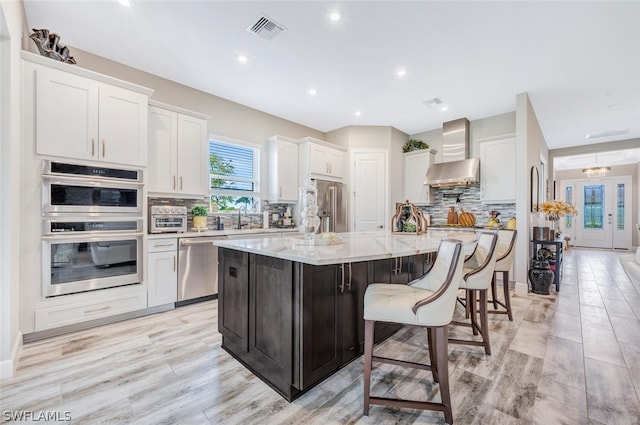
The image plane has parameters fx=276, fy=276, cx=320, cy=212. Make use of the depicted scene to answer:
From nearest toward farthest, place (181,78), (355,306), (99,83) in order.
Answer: (355,306) → (99,83) → (181,78)

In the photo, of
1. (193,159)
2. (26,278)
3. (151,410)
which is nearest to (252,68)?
(193,159)

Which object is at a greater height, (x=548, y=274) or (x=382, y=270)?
(x=382, y=270)

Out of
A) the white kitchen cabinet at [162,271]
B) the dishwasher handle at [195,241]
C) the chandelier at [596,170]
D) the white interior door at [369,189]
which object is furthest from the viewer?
the chandelier at [596,170]

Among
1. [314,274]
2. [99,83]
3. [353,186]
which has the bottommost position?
[314,274]

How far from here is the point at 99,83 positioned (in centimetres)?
278

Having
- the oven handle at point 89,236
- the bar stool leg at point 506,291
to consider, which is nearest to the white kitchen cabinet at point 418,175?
the bar stool leg at point 506,291

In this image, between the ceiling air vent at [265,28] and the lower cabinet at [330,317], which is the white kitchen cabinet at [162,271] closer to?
the lower cabinet at [330,317]

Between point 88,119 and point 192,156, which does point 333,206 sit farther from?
point 88,119

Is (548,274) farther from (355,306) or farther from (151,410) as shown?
(151,410)

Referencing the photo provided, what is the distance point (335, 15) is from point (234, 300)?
262cm

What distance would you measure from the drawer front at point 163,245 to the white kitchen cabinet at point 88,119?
0.89 m

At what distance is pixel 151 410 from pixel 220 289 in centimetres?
94

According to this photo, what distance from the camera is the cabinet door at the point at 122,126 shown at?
280 centimetres

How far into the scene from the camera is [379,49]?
299 centimetres
